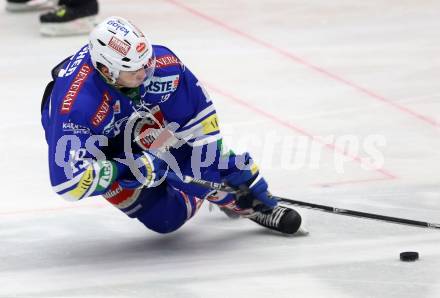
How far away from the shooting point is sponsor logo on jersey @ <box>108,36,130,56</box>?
4.82 m

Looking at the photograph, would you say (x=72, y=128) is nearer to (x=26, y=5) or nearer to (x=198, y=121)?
(x=198, y=121)

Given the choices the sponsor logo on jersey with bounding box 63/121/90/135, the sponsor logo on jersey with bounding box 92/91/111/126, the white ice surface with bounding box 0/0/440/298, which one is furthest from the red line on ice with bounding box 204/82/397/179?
the sponsor logo on jersey with bounding box 63/121/90/135

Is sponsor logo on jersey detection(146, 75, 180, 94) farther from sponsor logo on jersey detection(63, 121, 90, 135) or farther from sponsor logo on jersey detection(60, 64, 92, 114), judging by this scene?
sponsor logo on jersey detection(63, 121, 90, 135)

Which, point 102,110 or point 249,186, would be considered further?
point 249,186

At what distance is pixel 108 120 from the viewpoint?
4.93 m

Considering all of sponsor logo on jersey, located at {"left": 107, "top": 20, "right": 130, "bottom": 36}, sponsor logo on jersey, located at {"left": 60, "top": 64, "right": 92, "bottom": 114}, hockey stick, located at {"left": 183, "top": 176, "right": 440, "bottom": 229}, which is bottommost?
hockey stick, located at {"left": 183, "top": 176, "right": 440, "bottom": 229}

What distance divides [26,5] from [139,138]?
430 centimetres

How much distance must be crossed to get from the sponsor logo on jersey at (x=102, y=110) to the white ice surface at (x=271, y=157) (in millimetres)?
576

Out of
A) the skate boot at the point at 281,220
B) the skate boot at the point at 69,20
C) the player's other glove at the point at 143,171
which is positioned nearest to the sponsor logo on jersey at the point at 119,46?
the player's other glove at the point at 143,171

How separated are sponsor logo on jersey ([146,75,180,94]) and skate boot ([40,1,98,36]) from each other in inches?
138

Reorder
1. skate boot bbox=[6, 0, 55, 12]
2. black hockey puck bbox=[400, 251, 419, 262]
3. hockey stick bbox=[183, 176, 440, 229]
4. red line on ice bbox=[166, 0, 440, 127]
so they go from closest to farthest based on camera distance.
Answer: black hockey puck bbox=[400, 251, 419, 262]
hockey stick bbox=[183, 176, 440, 229]
red line on ice bbox=[166, 0, 440, 127]
skate boot bbox=[6, 0, 55, 12]

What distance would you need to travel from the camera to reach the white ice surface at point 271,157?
190 inches

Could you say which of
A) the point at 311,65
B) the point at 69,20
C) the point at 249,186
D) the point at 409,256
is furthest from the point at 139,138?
the point at 69,20

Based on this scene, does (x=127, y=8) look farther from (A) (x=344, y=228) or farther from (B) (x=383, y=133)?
(A) (x=344, y=228)
